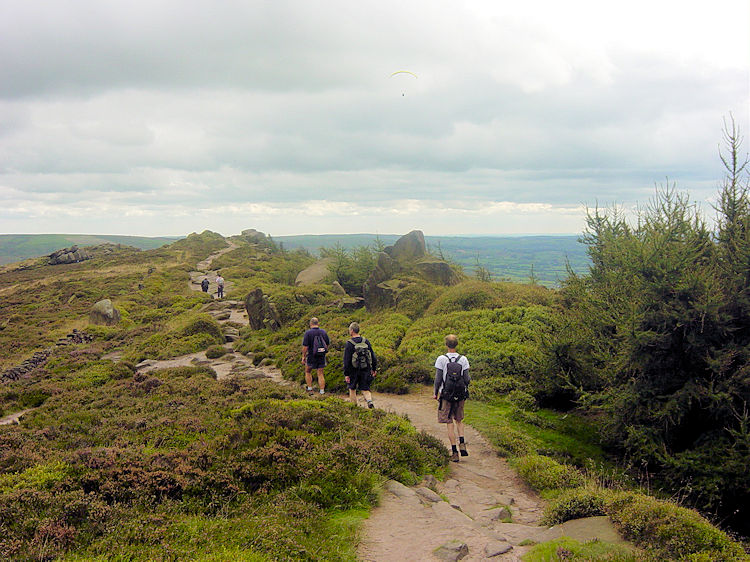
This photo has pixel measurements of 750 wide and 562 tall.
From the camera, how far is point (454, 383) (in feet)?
31.0

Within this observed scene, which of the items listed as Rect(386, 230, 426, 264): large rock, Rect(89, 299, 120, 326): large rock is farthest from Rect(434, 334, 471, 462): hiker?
Rect(89, 299, 120, 326): large rock

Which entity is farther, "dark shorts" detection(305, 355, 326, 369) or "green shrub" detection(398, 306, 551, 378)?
"green shrub" detection(398, 306, 551, 378)

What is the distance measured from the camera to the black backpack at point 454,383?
946cm

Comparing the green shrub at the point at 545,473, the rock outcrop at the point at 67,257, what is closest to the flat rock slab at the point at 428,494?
the green shrub at the point at 545,473

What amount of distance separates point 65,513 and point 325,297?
24211 millimetres

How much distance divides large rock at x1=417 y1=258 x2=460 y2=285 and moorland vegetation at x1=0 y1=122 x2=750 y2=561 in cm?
940

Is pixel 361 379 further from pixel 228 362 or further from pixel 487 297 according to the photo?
pixel 228 362

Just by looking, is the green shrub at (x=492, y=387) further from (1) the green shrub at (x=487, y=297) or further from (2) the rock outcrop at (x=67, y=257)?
(2) the rock outcrop at (x=67, y=257)

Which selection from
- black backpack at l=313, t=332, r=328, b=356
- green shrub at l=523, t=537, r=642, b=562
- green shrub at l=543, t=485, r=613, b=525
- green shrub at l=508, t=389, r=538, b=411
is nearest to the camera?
green shrub at l=523, t=537, r=642, b=562

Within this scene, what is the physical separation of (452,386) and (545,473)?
7.66 ft

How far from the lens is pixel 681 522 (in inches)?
207

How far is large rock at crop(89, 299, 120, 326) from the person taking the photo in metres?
35.8

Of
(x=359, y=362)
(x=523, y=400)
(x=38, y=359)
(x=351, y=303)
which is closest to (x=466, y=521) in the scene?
Answer: (x=359, y=362)

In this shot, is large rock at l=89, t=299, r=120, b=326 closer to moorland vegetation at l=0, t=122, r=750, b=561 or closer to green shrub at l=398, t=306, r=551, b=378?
moorland vegetation at l=0, t=122, r=750, b=561
